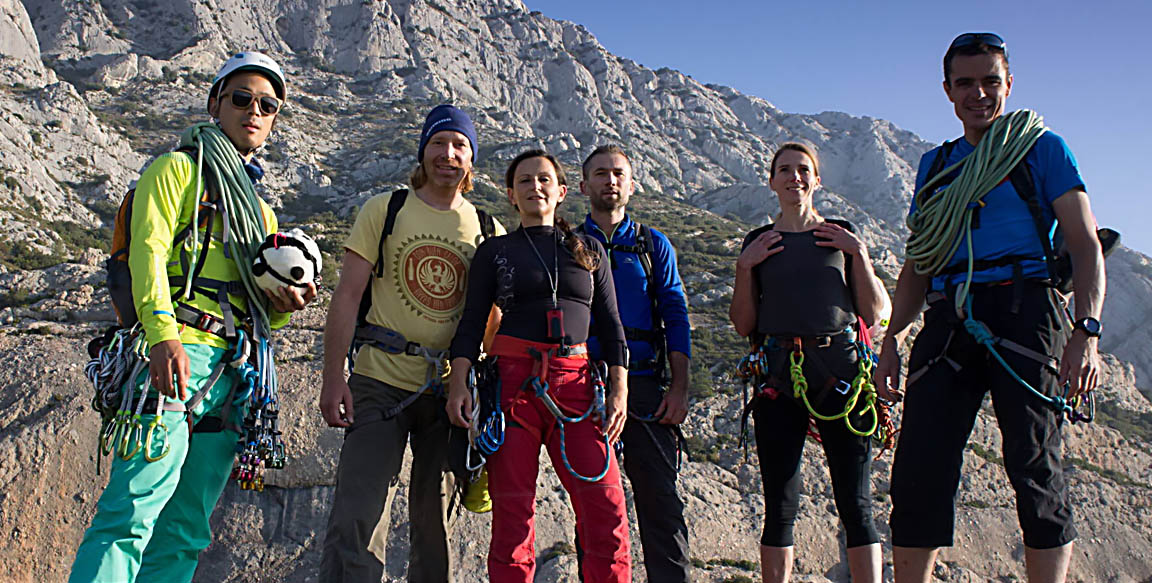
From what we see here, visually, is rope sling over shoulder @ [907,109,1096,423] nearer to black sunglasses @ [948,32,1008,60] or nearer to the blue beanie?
black sunglasses @ [948,32,1008,60]

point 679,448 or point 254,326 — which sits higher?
point 254,326

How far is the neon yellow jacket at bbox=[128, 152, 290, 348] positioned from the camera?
263 cm

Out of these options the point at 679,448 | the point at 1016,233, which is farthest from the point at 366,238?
the point at 1016,233

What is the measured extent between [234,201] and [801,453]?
3.15 metres

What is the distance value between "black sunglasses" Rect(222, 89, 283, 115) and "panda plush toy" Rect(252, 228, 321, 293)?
676mm

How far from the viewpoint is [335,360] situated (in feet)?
10.8

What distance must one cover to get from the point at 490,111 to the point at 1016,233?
8481 cm

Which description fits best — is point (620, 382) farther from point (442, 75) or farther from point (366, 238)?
point (442, 75)

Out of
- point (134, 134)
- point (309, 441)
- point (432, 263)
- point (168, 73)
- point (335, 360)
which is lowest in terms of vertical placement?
point (309, 441)

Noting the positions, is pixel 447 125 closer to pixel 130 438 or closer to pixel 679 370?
pixel 679 370

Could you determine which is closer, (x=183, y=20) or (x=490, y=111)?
(x=183, y=20)

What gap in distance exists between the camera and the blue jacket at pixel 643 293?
3.97 m

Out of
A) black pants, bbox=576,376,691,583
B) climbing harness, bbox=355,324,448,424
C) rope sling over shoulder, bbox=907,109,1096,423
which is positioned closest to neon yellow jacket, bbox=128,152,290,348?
climbing harness, bbox=355,324,448,424

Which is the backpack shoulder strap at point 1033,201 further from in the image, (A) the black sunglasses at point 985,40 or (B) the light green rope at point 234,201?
(B) the light green rope at point 234,201
